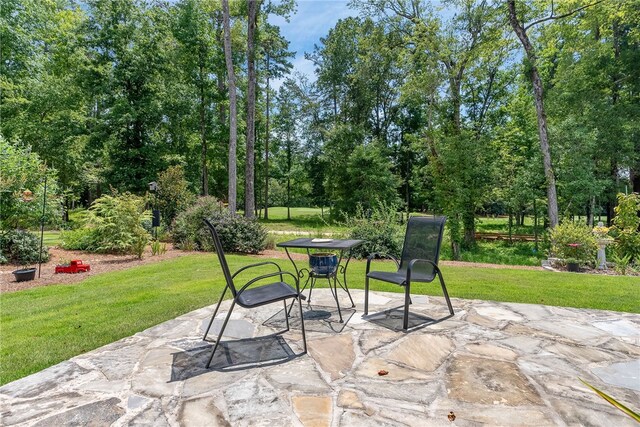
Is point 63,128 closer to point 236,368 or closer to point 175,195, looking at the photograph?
point 175,195

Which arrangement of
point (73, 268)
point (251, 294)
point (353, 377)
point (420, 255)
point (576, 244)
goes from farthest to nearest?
point (576, 244)
point (73, 268)
point (420, 255)
point (251, 294)
point (353, 377)

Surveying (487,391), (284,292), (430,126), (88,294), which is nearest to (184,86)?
(430,126)

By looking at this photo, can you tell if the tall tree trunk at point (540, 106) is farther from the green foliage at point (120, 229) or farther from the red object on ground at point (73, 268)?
the red object on ground at point (73, 268)

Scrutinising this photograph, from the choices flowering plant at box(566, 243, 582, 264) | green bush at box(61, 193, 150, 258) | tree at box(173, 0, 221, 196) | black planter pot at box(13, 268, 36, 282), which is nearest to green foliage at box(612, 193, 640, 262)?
flowering plant at box(566, 243, 582, 264)

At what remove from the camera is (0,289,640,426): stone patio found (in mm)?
1806

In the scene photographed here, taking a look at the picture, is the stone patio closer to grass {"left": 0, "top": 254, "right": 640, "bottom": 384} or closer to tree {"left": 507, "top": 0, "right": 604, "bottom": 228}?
grass {"left": 0, "top": 254, "right": 640, "bottom": 384}

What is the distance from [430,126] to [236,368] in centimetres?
1390

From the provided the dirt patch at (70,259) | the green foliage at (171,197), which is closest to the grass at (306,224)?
the green foliage at (171,197)

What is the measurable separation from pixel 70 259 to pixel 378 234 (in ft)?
24.1

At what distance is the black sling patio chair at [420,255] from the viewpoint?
132 inches

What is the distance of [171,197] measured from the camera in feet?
40.0

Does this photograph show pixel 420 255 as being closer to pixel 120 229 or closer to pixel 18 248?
pixel 120 229

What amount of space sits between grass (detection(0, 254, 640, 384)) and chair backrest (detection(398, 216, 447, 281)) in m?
1.06

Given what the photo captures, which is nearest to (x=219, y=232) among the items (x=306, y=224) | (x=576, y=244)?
(x=576, y=244)
